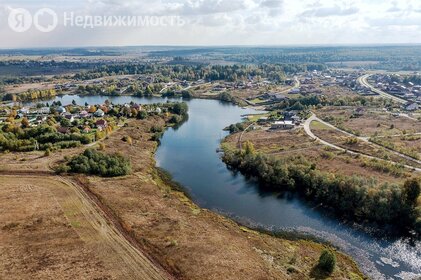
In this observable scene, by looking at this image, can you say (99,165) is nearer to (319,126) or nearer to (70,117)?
(70,117)

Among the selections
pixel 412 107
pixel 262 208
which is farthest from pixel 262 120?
pixel 262 208

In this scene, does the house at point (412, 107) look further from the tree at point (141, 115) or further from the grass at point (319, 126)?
the tree at point (141, 115)

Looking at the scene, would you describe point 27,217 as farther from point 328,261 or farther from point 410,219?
point 410,219

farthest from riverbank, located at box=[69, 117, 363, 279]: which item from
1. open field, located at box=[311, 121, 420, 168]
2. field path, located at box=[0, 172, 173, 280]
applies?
open field, located at box=[311, 121, 420, 168]

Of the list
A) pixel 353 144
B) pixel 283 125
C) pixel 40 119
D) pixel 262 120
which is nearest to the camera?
pixel 353 144

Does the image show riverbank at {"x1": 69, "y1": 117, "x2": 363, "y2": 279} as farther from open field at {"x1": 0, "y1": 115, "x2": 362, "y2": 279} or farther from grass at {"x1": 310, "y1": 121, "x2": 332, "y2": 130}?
grass at {"x1": 310, "y1": 121, "x2": 332, "y2": 130}
